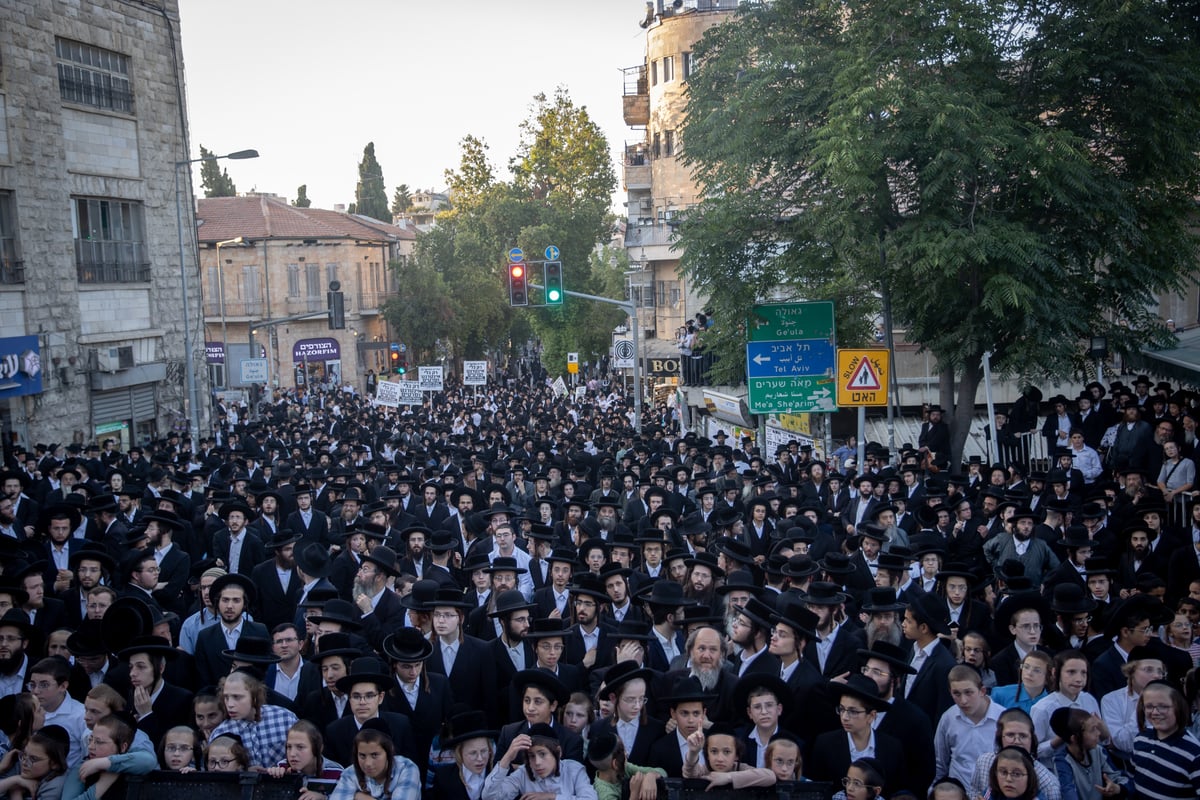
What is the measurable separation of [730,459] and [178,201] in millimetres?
17607

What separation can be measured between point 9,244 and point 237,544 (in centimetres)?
1784

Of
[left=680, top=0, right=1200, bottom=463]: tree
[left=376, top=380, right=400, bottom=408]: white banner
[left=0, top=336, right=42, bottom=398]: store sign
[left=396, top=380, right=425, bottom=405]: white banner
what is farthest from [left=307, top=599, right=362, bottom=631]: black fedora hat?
[left=396, top=380, right=425, bottom=405]: white banner

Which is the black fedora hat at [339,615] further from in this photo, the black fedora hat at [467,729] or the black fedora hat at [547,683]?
the black fedora hat at [547,683]

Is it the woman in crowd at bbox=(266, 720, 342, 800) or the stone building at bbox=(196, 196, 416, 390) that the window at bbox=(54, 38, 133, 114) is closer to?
the woman in crowd at bbox=(266, 720, 342, 800)

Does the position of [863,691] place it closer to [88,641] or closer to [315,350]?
[88,641]

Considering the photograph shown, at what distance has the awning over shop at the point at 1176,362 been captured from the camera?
1800 cm

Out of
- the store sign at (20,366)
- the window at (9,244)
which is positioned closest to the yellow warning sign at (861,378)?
the store sign at (20,366)

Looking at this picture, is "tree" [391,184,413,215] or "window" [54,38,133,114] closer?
"window" [54,38,133,114]

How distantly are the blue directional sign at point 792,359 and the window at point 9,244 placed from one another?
59.3ft

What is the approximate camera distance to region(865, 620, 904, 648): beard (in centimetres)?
868

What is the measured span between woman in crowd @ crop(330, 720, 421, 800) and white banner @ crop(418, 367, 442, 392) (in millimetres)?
28344

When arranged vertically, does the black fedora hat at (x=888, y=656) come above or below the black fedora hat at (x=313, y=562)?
above

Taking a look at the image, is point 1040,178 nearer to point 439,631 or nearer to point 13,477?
point 439,631

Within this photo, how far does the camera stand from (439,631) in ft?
28.5
